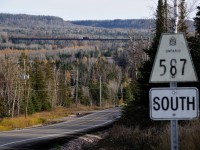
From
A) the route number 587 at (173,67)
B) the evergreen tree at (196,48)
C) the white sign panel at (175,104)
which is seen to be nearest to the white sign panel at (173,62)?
the route number 587 at (173,67)

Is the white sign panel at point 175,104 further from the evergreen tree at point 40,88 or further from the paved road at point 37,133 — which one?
the evergreen tree at point 40,88

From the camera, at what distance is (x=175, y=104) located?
20.7 feet

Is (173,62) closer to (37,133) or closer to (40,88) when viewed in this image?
(37,133)

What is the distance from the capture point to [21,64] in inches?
3767

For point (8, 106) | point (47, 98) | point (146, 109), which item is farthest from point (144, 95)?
point (47, 98)

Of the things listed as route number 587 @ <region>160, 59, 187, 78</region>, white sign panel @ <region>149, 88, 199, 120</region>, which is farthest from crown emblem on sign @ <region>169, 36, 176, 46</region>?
white sign panel @ <region>149, 88, 199, 120</region>

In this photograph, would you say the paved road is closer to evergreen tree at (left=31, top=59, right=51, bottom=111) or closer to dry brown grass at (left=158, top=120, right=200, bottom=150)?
dry brown grass at (left=158, top=120, right=200, bottom=150)

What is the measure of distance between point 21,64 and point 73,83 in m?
37.9

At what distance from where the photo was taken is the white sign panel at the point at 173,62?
6.37 m

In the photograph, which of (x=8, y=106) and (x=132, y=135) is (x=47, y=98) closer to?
(x=8, y=106)

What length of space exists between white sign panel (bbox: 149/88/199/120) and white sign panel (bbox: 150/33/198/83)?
159 millimetres

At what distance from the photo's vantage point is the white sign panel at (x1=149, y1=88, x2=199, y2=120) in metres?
6.30

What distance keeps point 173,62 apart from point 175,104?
55 cm

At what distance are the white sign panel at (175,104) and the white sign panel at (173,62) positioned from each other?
0.16 meters
